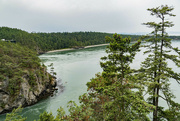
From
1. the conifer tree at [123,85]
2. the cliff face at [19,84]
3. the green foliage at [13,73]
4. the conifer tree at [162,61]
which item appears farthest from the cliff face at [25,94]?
the conifer tree at [162,61]

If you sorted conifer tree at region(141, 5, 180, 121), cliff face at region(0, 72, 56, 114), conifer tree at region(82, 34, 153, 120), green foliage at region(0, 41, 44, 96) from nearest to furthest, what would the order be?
conifer tree at region(82, 34, 153, 120) → conifer tree at region(141, 5, 180, 121) → cliff face at region(0, 72, 56, 114) → green foliage at region(0, 41, 44, 96)

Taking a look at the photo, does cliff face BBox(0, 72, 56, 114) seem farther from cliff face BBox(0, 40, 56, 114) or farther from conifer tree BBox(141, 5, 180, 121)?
conifer tree BBox(141, 5, 180, 121)

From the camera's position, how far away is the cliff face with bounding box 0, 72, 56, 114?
19.7m

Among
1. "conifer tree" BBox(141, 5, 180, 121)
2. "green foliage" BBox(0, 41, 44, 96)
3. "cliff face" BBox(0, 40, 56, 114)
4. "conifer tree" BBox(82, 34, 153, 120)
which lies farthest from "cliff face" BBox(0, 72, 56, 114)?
"conifer tree" BBox(141, 5, 180, 121)

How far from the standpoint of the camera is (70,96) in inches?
987

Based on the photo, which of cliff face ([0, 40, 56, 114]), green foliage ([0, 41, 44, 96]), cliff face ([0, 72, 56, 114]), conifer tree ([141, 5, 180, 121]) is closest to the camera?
conifer tree ([141, 5, 180, 121])

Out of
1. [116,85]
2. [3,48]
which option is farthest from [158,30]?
[3,48]

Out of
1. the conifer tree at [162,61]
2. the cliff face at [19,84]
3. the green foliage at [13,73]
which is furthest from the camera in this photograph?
the green foliage at [13,73]

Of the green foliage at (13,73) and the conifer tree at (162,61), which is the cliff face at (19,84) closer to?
the green foliage at (13,73)

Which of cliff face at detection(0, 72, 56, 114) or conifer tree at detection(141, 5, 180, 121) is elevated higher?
conifer tree at detection(141, 5, 180, 121)

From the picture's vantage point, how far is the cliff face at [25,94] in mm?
19734

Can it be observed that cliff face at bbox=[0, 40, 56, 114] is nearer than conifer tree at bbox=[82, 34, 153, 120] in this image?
No

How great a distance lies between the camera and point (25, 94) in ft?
72.0

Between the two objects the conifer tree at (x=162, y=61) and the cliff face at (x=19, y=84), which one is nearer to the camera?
the conifer tree at (x=162, y=61)
